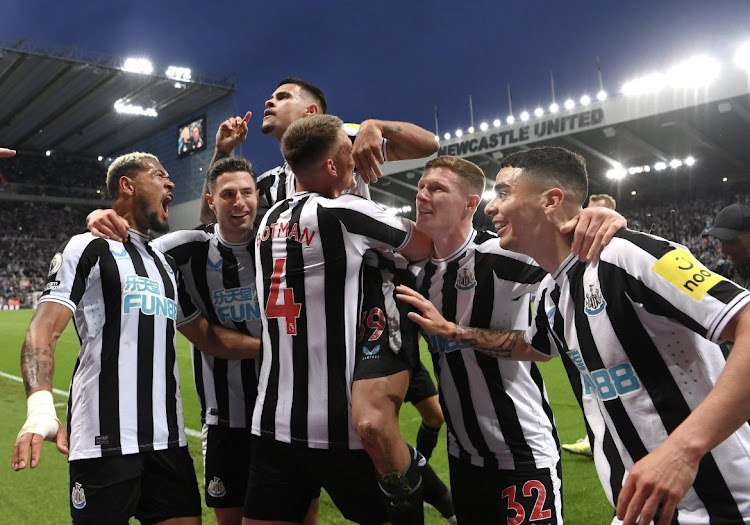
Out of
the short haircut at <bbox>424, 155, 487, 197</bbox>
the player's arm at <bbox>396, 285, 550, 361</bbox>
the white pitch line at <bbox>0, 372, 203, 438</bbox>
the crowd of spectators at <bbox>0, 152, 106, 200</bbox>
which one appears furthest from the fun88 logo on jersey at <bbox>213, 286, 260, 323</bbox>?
the crowd of spectators at <bbox>0, 152, 106, 200</bbox>

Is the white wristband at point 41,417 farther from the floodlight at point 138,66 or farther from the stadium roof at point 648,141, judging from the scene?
the floodlight at point 138,66

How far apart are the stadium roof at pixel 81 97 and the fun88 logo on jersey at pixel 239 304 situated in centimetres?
3390

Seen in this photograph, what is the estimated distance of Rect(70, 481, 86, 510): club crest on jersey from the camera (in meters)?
2.72

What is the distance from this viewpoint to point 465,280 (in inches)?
121

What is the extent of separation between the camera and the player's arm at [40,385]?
2396mm

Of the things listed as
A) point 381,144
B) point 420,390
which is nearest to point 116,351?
point 381,144

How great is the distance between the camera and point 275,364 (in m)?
2.68

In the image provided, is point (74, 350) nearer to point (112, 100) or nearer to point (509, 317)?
point (509, 317)

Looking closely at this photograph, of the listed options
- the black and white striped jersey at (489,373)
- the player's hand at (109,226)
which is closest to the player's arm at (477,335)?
the black and white striped jersey at (489,373)

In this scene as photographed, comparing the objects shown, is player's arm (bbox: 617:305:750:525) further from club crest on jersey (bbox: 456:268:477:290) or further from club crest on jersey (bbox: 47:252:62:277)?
club crest on jersey (bbox: 47:252:62:277)

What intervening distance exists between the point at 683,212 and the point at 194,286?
32351 mm

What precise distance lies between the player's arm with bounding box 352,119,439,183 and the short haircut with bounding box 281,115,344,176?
0.12 m

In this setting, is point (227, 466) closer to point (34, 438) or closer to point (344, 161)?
point (34, 438)

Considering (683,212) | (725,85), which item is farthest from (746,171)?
(725,85)
